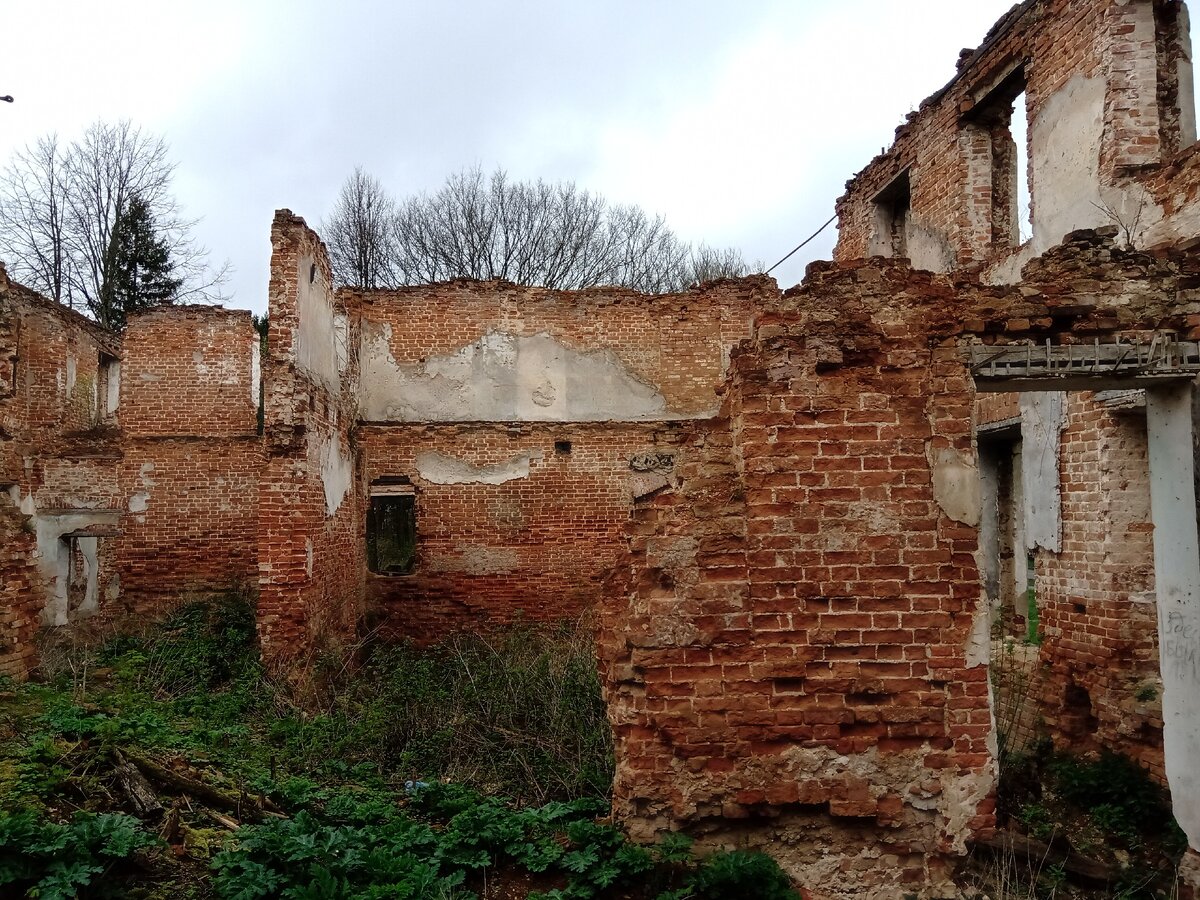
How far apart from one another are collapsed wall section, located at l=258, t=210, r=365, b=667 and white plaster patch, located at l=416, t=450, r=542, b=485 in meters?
1.79

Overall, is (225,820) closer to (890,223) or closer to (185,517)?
(185,517)

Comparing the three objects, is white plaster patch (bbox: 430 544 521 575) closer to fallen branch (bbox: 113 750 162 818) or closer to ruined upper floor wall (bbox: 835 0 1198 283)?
fallen branch (bbox: 113 750 162 818)

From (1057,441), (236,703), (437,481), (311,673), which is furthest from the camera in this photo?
(437,481)

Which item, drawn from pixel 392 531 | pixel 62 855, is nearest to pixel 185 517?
pixel 62 855

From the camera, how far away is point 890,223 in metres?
9.92

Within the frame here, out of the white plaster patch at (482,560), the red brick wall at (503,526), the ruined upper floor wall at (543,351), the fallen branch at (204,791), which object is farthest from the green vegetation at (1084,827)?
the ruined upper floor wall at (543,351)

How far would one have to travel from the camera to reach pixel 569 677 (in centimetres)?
670

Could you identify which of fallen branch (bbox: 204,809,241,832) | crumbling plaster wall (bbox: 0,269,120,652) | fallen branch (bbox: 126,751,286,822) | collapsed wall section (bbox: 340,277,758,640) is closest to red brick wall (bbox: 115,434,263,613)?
crumbling plaster wall (bbox: 0,269,120,652)

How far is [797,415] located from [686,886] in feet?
7.64

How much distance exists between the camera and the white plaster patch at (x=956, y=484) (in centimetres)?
390

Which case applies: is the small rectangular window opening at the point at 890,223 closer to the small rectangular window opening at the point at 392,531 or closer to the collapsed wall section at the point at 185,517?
the collapsed wall section at the point at 185,517

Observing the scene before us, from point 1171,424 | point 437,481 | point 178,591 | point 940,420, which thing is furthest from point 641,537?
point 178,591

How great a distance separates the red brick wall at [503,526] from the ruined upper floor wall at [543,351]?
2.43ft

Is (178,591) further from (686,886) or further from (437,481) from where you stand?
(686,886)
